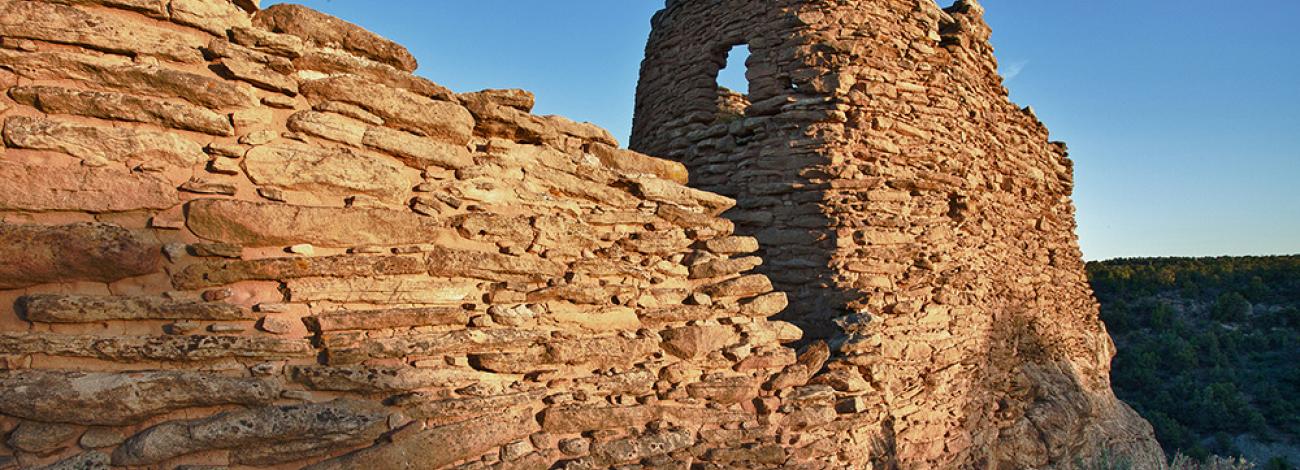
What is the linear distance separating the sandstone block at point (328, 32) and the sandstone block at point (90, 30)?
33 centimetres

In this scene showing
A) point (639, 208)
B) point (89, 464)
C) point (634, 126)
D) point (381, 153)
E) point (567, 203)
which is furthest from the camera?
point (634, 126)

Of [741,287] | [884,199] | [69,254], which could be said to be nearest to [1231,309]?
[884,199]

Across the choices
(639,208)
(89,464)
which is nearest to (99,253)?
(89,464)

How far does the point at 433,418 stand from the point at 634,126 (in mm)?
4590

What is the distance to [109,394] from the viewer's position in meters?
1.89

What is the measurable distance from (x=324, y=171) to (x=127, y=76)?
613 mm

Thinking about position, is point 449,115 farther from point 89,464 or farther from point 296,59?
point 89,464

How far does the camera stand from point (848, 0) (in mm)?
4855

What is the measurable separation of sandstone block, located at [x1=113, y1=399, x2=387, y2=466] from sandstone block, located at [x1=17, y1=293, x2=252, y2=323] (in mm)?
310

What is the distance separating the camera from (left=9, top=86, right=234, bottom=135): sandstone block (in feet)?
6.49

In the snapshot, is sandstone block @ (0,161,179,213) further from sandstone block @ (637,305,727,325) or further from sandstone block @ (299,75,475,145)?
sandstone block @ (637,305,727,325)

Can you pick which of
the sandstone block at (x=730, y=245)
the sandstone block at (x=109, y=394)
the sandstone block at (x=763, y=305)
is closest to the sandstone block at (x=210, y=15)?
the sandstone block at (x=109, y=394)

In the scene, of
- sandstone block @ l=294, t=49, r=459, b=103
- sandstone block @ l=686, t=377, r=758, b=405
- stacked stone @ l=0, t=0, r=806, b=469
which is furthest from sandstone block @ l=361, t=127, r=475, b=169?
sandstone block @ l=686, t=377, r=758, b=405

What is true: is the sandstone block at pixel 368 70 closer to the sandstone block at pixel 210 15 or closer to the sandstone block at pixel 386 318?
the sandstone block at pixel 210 15
